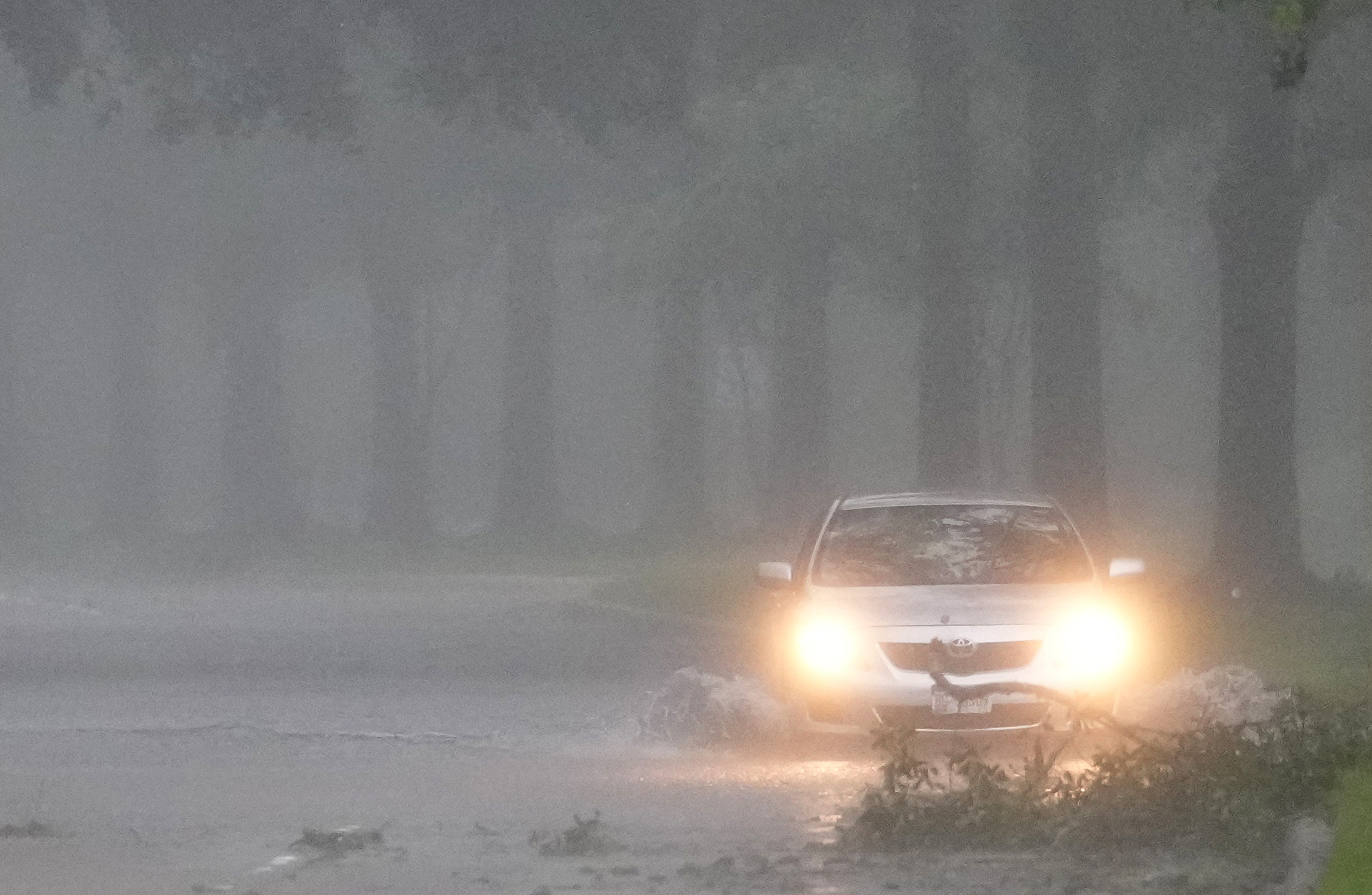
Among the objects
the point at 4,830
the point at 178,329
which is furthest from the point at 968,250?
the point at 178,329

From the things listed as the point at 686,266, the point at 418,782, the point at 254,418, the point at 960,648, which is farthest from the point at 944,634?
the point at 254,418

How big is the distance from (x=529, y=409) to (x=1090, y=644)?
40.7m

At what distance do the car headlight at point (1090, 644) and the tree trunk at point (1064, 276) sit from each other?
14.6m

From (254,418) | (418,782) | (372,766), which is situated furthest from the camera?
(254,418)

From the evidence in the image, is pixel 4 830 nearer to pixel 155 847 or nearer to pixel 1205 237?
pixel 155 847

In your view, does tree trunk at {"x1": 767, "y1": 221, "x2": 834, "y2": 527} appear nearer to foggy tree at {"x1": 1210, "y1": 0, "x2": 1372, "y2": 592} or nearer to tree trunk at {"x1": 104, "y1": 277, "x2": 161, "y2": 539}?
foggy tree at {"x1": 1210, "y1": 0, "x2": 1372, "y2": 592}

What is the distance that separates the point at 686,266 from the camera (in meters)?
42.2

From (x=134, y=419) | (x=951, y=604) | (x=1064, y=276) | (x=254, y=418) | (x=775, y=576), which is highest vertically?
(x=134, y=419)

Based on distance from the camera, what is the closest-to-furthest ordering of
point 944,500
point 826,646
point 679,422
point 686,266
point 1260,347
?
point 826,646
point 944,500
point 1260,347
point 686,266
point 679,422

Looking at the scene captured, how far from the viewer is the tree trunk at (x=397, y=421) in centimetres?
5556

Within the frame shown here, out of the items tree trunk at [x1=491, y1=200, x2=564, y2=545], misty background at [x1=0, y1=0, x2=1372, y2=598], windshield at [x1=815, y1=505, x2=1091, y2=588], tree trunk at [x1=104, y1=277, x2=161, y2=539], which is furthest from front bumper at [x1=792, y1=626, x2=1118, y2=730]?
tree trunk at [x1=104, y1=277, x2=161, y2=539]

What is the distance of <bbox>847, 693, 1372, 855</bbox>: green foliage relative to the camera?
11320mm

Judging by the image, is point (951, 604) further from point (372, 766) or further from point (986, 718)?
point (372, 766)

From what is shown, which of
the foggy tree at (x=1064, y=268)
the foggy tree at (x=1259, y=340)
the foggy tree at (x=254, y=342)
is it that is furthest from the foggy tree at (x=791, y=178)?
the foggy tree at (x=254, y=342)
